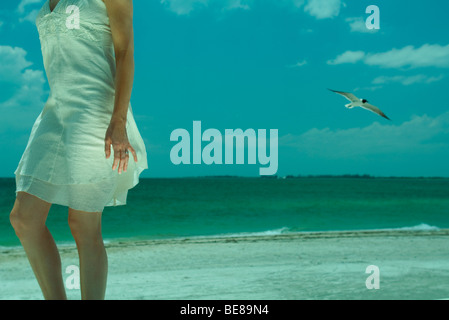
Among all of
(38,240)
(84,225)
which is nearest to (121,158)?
(84,225)

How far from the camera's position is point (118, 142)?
1782 millimetres

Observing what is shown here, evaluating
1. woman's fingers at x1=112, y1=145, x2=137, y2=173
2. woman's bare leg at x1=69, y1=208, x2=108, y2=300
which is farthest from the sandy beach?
woman's fingers at x1=112, y1=145, x2=137, y2=173

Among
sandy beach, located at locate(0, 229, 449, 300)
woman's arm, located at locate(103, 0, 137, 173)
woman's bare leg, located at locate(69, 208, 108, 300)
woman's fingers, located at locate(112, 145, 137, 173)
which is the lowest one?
sandy beach, located at locate(0, 229, 449, 300)

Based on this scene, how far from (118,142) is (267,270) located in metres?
4.70

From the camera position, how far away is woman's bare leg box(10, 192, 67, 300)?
1.77 metres

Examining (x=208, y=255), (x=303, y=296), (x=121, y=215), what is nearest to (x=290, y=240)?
(x=208, y=255)

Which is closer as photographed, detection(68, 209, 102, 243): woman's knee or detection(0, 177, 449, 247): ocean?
detection(68, 209, 102, 243): woman's knee

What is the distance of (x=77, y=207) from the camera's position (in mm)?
1805

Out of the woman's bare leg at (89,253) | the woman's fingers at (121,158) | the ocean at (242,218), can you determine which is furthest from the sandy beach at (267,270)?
the ocean at (242,218)

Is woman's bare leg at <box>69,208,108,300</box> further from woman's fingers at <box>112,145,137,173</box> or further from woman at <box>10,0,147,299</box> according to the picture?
woman's fingers at <box>112,145,137,173</box>

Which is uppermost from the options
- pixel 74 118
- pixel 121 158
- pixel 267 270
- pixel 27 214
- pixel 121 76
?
pixel 121 76

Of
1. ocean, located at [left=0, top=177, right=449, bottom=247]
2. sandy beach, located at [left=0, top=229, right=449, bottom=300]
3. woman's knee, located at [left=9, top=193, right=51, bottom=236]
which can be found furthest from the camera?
ocean, located at [left=0, top=177, right=449, bottom=247]

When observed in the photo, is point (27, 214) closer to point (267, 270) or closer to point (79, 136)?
point (79, 136)
